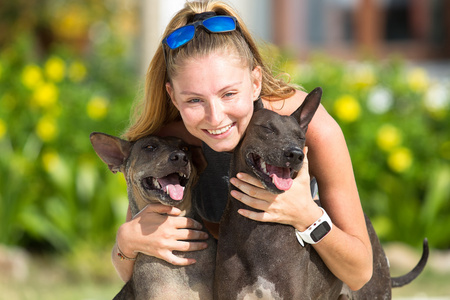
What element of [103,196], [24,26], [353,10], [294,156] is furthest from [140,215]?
[24,26]

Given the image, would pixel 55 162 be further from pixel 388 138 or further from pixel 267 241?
pixel 267 241

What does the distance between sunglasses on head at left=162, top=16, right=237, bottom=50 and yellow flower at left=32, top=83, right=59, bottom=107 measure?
390 centimetres

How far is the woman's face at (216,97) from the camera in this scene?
Answer: 104 inches

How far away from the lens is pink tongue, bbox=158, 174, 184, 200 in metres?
2.71

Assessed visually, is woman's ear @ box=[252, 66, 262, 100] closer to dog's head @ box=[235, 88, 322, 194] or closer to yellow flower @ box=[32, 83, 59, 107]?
dog's head @ box=[235, 88, 322, 194]

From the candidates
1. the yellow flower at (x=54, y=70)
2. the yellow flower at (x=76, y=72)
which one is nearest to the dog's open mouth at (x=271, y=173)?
the yellow flower at (x=54, y=70)

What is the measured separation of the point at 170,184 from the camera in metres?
2.77

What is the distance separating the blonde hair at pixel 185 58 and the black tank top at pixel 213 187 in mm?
303

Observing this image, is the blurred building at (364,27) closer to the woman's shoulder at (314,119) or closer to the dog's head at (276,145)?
the woman's shoulder at (314,119)

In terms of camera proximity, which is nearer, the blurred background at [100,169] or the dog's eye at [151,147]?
the dog's eye at [151,147]

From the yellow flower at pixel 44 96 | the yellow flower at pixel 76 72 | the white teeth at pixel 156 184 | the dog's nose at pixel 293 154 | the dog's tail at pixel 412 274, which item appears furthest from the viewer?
the yellow flower at pixel 76 72

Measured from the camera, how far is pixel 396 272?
587cm

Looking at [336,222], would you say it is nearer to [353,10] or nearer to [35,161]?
[35,161]

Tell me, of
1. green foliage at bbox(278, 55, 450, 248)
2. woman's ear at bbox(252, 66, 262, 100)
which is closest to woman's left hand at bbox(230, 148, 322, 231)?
woman's ear at bbox(252, 66, 262, 100)
